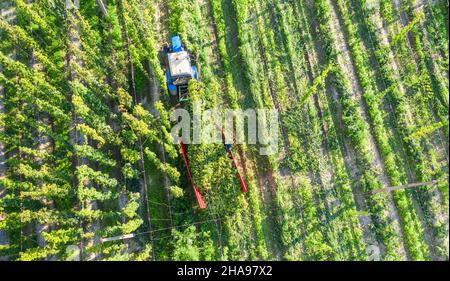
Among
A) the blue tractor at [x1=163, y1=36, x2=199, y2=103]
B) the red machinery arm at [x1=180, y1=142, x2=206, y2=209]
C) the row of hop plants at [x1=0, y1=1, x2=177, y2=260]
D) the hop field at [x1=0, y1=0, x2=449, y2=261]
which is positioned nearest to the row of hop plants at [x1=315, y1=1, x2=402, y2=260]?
the hop field at [x1=0, y1=0, x2=449, y2=261]

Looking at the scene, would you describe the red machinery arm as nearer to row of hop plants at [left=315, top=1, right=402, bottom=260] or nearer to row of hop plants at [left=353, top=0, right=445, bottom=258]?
row of hop plants at [left=315, top=1, right=402, bottom=260]

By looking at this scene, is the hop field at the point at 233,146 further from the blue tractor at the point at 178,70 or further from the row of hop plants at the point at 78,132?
the blue tractor at the point at 178,70

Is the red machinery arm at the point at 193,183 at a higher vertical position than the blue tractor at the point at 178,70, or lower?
lower

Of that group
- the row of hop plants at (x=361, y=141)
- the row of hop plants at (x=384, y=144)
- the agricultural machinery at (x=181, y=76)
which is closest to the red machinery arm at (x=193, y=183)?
the agricultural machinery at (x=181, y=76)

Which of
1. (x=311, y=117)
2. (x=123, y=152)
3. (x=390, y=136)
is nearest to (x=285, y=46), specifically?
(x=311, y=117)

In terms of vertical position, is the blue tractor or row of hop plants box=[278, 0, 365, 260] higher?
the blue tractor

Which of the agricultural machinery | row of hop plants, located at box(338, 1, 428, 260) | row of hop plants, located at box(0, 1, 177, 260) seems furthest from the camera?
the agricultural machinery
